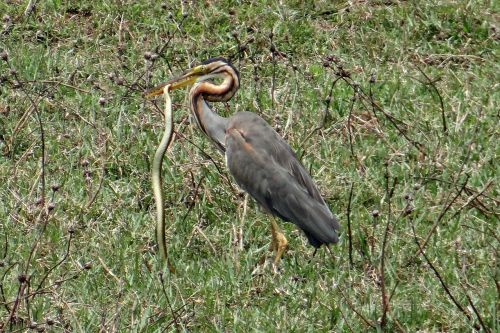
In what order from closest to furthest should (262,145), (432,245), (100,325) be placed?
(100,325) < (432,245) < (262,145)

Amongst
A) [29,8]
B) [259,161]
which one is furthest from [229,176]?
[29,8]

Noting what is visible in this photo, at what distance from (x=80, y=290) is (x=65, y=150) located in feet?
6.49

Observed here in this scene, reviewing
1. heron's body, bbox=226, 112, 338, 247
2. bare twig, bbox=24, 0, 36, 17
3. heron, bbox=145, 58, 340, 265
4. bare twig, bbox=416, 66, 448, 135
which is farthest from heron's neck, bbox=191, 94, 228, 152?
bare twig, bbox=24, 0, 36, 17

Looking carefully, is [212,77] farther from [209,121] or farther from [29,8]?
[29,8]

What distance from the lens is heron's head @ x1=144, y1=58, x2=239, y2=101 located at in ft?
26.9

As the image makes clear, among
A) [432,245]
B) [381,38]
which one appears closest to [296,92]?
[381,38]

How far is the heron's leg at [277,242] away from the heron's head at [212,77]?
1.22m

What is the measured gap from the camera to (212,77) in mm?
8359

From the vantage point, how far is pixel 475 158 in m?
8.29

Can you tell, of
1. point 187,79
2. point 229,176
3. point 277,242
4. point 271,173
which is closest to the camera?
point 277,242

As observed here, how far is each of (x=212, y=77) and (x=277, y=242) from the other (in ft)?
5.31

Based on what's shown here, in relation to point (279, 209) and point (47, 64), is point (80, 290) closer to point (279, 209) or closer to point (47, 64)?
point (279, 209)

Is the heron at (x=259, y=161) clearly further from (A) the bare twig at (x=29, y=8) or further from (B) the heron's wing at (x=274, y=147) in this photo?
(A) the bare twig at (x=29, y=8)

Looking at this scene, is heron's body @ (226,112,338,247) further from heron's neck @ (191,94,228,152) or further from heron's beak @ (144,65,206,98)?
heron's beak @ (144,65,206,98)
